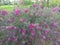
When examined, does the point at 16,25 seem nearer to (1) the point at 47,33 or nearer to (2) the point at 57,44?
(1) the point at 47,33

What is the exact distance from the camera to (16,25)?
434cm

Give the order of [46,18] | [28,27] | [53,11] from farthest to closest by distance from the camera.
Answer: [53,11] < [46,18] < [28,27]

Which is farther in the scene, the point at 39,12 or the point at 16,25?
the point at 39,12

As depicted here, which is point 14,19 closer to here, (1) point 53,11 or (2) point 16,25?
(2) point 16,25

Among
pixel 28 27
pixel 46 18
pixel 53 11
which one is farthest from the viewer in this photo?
pixel 53 11

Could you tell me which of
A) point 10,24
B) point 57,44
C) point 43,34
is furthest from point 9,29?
point 57,44

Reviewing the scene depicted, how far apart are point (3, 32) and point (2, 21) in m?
0.30

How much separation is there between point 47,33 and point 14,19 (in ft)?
2.38

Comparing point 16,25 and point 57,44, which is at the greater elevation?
point 16,25

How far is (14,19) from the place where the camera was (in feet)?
14.7

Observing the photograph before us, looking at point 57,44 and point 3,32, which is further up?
point 3,32

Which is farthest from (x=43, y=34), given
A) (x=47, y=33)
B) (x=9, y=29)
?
(x=9, y=29)

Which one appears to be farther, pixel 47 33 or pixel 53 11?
pixel 53 11

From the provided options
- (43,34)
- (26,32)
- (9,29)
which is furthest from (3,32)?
(43,34)
